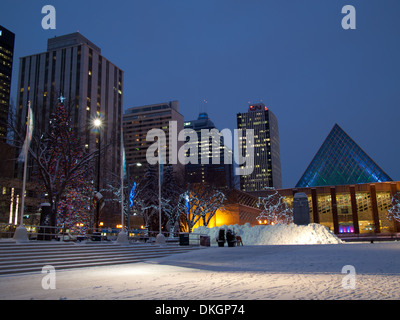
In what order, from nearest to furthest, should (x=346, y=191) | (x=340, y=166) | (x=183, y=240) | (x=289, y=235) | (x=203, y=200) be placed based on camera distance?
(x=183, y=240), (x=289, y=235), (x=203, y=200), (x=346, y=191), (x=340, y=166)

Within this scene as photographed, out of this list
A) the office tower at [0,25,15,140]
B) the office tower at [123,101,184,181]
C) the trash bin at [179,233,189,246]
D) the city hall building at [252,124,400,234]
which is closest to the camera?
the trash bin at [179,233,189,246]

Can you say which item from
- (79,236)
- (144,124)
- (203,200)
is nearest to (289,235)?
(203,200)

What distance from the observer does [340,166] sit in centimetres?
8219

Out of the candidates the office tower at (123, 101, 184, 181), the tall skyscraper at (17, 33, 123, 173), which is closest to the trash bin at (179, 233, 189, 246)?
the tall skyscraper at (17, 33, 123, 173)

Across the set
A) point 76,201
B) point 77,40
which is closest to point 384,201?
point 76,201

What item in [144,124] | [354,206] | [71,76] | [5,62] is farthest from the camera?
[144,124]

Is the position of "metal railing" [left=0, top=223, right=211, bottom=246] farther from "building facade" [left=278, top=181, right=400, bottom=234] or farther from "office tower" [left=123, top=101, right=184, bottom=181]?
"office tower" [left=123, top=101, right=184, bottom=181]

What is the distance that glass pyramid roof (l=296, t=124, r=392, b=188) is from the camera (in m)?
78.9

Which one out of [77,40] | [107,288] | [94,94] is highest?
[77,40]

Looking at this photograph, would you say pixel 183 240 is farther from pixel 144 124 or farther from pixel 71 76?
pixel 144 124
